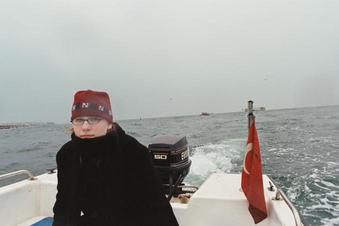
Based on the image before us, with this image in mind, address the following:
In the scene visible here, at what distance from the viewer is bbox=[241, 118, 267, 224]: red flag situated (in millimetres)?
2654

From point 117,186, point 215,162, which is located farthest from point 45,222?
point 215,162

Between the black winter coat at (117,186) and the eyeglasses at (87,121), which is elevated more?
the eyeglasses at (87,121)

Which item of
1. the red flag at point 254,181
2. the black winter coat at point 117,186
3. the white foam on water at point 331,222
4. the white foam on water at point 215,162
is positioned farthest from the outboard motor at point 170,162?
the white foam on water at point 215,162

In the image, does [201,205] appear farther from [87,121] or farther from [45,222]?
[45,222]

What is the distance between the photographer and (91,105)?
1.67 meters

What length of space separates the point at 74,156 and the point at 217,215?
67.5 inches

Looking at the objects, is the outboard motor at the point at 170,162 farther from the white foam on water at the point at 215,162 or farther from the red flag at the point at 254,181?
the white foam on water at the point at 215,162

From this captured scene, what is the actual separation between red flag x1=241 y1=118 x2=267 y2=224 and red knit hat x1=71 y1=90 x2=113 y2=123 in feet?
5.06

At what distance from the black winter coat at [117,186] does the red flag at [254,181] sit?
1227 millimetres

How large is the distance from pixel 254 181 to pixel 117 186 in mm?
1457

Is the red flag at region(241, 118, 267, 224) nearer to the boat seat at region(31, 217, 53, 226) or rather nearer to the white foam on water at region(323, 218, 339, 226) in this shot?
the boat seat at region(31, 217, 53, 226)

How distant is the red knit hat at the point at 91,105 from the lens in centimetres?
166

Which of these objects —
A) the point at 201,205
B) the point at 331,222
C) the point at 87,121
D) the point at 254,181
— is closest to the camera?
the point at 87,121

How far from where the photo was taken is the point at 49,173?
14.0ft
